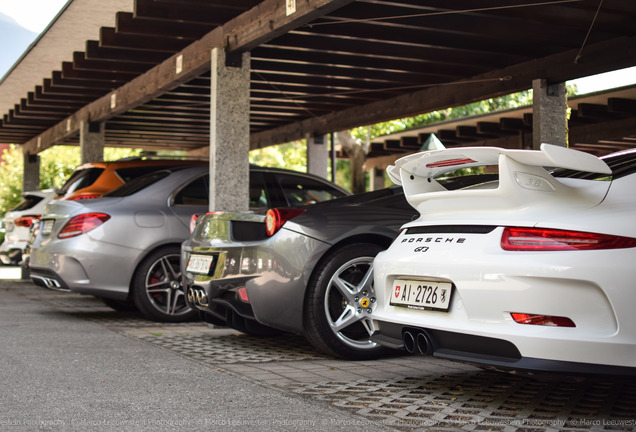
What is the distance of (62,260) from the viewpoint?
8461 mm

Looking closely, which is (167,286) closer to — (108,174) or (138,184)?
(138,184)

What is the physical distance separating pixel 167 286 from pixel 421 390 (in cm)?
439

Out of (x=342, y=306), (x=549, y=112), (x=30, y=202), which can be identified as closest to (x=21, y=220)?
(x=30, y=202)

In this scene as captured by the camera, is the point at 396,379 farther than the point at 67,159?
No

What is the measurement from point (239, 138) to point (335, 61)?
3108 mm

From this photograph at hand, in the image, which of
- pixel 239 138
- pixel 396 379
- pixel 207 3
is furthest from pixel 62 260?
pixel 396 379

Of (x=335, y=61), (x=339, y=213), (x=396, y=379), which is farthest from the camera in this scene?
(x=335, y=61)

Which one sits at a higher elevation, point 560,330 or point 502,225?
point 502,225

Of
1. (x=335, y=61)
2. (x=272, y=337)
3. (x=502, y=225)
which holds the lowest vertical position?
(x=272, y=337)

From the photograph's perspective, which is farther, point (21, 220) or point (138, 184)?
point (21, 220)

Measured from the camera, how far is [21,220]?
14.0 metres

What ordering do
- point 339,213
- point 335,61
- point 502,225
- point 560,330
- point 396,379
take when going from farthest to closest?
point 335,61 < point 339,213 < point 396,379 < point 502,225 < point 560,330

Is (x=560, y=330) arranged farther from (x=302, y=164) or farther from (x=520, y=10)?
(x=302, y=164)

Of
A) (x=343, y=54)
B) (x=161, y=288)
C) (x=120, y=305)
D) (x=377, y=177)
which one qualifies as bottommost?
(x=120, y=305)
